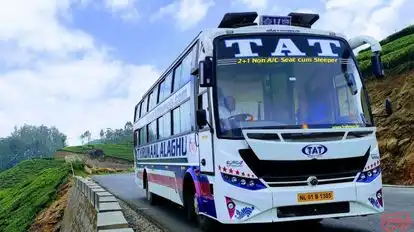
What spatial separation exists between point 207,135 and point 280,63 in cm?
166

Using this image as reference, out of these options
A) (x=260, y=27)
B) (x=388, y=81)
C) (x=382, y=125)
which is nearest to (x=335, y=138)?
(x=260, y=27)

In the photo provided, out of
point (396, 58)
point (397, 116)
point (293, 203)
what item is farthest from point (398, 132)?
point (293, 203)

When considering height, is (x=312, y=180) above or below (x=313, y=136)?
below

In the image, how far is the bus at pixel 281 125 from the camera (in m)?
7.14

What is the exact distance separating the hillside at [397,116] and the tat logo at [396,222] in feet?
36.3

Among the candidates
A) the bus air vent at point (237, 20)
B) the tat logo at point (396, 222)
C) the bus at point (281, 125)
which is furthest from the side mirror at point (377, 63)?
the tat logo at point (396, 222)

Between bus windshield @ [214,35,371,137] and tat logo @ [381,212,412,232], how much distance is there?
184cm

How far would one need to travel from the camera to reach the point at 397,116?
75.5 ft

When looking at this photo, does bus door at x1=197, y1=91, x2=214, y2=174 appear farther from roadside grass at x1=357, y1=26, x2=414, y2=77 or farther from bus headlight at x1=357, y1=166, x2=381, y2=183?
roadside grass at x1=357, y1=26, x2=414, y2=77

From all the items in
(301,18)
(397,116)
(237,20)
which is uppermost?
(301,18)

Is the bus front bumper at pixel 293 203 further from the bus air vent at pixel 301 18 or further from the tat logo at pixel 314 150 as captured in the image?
the bus air vent at pixel 301 18

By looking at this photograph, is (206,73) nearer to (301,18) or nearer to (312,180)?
(312,180)

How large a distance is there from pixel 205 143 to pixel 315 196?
206 centimetres

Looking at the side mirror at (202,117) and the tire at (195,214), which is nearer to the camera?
the side mirror at (202,117)
